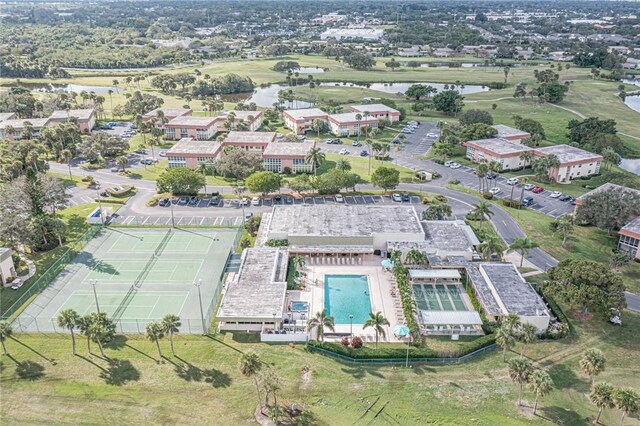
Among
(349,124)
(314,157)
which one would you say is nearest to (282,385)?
(314,157)

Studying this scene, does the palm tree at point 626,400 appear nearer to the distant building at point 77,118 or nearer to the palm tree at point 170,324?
the palm tree at point 170,324

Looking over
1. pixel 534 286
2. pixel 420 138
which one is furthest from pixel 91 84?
pixel 534 286

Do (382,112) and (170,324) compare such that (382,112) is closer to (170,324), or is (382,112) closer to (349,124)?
(349,124)

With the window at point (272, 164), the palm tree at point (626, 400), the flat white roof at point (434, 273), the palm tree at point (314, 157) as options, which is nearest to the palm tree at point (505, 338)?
the palm tree at point (626, 400)

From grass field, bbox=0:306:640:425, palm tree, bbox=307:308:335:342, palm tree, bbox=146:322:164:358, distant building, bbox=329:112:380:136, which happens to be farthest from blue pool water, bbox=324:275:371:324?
distant building, bbox=329:112:380:136

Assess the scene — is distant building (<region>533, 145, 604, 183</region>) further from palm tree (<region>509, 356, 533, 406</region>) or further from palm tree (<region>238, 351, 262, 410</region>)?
palm tree (<region>238, 351, 262, 410</region>)

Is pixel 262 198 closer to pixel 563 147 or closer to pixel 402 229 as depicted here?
pixel 402 229

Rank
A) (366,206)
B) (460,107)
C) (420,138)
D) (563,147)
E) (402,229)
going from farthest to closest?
(460,107)
(420,138)
(563,147)
(366,206)
(402,229)
